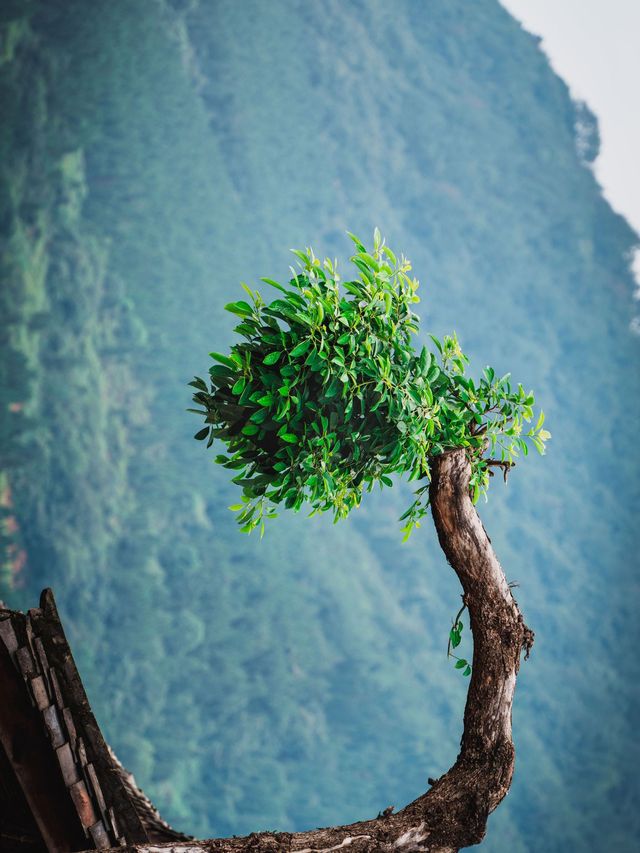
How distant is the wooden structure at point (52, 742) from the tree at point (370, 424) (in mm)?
758

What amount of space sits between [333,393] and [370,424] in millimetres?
216

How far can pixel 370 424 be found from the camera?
273 cm

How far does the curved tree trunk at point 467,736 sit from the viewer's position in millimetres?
2146

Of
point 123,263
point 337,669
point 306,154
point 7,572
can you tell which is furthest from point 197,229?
point 337,669

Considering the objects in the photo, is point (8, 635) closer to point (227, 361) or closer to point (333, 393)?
point (227, 361)

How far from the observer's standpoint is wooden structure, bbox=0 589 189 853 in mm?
2281

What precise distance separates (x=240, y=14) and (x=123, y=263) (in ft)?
34.8

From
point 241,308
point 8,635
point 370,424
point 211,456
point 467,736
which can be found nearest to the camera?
point 8,635

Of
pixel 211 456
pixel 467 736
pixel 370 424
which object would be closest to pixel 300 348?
pixel 370 424

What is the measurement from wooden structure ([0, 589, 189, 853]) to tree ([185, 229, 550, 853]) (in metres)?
0.76

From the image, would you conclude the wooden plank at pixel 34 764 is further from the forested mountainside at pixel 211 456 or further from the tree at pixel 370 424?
the forested mountainside at pixel 211 456

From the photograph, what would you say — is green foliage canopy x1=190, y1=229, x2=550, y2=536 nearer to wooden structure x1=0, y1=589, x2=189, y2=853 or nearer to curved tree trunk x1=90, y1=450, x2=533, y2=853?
curved tree trunk x1=90, y1=450, x2=533, y2=853

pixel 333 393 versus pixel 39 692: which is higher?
pixel 333 393

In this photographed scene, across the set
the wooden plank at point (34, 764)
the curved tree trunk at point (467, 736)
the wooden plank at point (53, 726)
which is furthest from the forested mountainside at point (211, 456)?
the curved tree trunk at point (467, 736)
